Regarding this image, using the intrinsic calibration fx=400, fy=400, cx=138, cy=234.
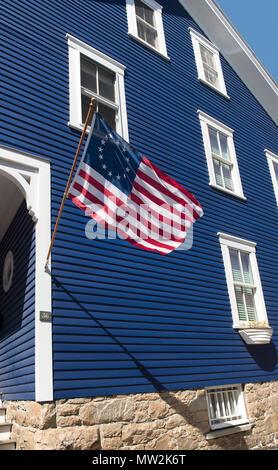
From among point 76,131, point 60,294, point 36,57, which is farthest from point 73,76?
point 60,294

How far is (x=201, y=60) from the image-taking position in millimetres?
11633

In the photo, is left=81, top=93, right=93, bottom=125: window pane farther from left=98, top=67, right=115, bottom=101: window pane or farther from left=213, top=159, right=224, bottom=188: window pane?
left=213, top=159, right=224, bottom=188: window pane

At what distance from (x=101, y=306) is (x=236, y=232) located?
477cm

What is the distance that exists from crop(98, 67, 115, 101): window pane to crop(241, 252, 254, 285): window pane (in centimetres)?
480

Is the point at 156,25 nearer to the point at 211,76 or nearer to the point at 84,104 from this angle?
the point at 211,76

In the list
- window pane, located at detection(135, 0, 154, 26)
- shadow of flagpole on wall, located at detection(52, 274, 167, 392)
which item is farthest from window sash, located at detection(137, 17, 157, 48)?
shadow of flagpole on wall, located at detection(52, 274, 167, 392)

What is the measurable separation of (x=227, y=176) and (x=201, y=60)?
12.2 ft

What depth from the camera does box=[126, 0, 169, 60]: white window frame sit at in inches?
375

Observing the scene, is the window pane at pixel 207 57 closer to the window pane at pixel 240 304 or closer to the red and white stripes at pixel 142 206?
the window pane at pixel 240 304

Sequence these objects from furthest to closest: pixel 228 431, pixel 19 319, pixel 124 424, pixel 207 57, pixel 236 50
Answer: pixel 236 50
pixel 207 57
pixel 228 431
pixel 19 319
pixel 124 424

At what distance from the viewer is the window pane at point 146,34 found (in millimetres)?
10016

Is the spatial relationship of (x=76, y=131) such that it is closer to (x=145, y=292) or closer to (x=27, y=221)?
(x=27, y=221)

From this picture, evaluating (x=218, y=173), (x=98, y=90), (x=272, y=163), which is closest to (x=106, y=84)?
(x=98, y=90)

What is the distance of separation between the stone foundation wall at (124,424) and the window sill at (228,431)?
77 mm
